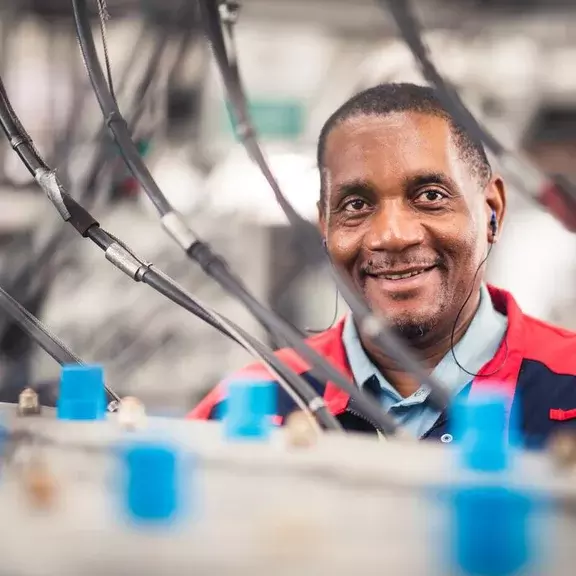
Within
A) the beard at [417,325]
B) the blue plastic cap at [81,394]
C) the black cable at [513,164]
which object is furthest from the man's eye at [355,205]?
the blue plastic cap at [81,394]

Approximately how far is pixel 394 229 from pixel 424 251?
3 centimetres

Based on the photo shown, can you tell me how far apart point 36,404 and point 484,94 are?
0.86m

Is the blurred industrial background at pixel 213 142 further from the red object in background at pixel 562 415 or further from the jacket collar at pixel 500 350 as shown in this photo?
the red object in background at pixel 562 415

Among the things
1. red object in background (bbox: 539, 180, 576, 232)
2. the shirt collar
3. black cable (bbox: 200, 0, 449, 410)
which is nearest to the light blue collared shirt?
the shirt collar

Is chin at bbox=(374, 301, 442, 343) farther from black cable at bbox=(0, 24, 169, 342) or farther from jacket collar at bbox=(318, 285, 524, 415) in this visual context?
black cable at bbox=(0, 24, 169, 342)

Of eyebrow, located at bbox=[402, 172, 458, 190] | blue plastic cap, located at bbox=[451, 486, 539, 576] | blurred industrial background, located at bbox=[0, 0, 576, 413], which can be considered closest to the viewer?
blue plastic cap, located at bbox=[451, 486, 539, 576]

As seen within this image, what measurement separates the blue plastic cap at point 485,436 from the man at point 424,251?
327 mm

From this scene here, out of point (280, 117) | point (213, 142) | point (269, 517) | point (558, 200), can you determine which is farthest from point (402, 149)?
point (213, 142)

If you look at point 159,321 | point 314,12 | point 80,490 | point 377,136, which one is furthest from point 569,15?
point 159,321

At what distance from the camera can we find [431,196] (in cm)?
83

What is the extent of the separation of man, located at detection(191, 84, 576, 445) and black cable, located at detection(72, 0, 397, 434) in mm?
186

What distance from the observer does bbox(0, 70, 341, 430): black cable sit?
61cm

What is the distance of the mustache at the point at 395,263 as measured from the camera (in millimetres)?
836

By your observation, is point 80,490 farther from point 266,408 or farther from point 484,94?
point 484,94
